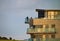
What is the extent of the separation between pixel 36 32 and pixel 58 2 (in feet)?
6.04

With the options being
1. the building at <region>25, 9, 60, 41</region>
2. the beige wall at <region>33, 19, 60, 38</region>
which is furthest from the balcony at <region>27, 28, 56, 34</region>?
the beige wall at <region>33, 19, 60, 38</region>

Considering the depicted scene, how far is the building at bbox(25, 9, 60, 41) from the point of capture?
36.4ft

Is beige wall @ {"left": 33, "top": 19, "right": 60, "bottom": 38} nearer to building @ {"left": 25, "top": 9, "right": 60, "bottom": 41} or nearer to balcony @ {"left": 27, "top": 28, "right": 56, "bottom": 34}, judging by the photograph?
building @ {"left": 25, "top": 9, "right": 60, "bottom": 41}

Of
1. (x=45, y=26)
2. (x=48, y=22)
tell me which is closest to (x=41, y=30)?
(x=45, y=26)

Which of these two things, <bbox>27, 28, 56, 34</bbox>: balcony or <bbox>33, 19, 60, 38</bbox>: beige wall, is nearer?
<bbox>27, 28, 56, 34</bbox>: balcony

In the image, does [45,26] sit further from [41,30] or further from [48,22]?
[41,30]

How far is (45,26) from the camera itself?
37.2 ft

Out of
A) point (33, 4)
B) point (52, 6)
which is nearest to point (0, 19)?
point (33, 4)

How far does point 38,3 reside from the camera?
10359 mm

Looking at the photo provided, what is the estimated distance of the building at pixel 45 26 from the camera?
11.1 meters

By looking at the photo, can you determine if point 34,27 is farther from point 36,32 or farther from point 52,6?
point 52,6

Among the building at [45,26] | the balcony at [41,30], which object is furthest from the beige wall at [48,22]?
the balcony at [41,30]

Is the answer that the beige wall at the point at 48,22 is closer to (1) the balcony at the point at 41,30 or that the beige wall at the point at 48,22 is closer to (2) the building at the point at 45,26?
(2) the building at the point at 45,26

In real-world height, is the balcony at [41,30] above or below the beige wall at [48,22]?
below
